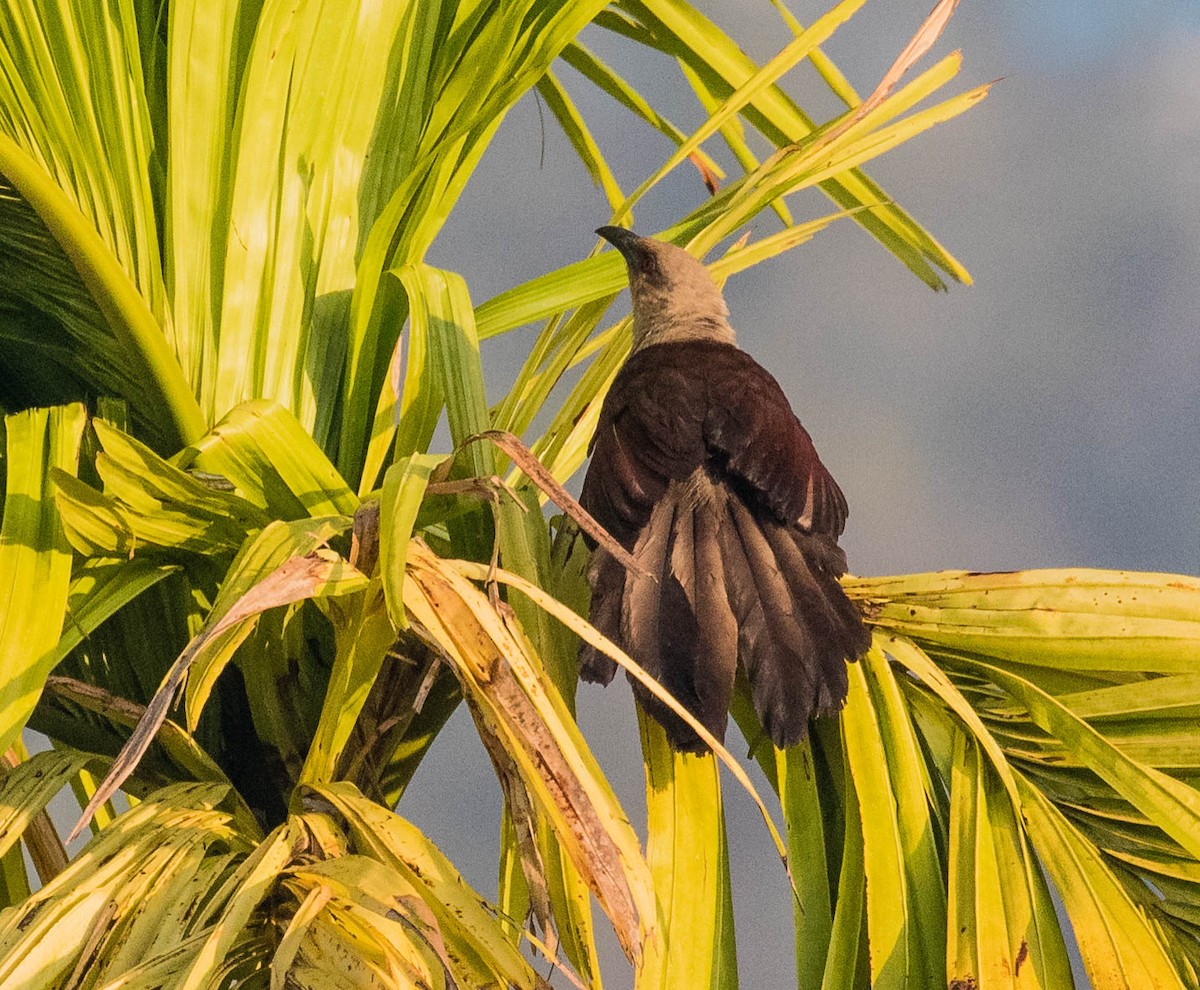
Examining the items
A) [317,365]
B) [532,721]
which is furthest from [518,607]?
[317,365]

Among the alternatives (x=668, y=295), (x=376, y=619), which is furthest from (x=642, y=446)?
(x=668, y=295)

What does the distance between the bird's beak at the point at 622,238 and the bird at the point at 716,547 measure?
23.2 inches

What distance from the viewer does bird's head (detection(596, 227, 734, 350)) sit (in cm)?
233

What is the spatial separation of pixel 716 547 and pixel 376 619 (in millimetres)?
411

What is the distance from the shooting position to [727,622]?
131 centimetres

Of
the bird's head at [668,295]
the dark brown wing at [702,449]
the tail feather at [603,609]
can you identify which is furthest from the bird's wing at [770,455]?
the bird's head at [668,295]

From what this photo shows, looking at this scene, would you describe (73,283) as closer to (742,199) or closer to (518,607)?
(518,607)

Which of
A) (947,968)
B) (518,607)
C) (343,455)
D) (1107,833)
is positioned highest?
Result: (343,455)

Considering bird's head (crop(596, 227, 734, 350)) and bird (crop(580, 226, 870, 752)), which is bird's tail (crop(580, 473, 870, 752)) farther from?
bird's head (crop(596, 227, 734, 350))

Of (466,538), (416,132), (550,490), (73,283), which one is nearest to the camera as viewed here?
(550,490)

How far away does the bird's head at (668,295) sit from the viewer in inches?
91.7

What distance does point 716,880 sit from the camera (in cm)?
126

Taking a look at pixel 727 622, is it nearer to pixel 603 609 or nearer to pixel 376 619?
pixel 603 609

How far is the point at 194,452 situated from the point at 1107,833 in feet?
3.39
